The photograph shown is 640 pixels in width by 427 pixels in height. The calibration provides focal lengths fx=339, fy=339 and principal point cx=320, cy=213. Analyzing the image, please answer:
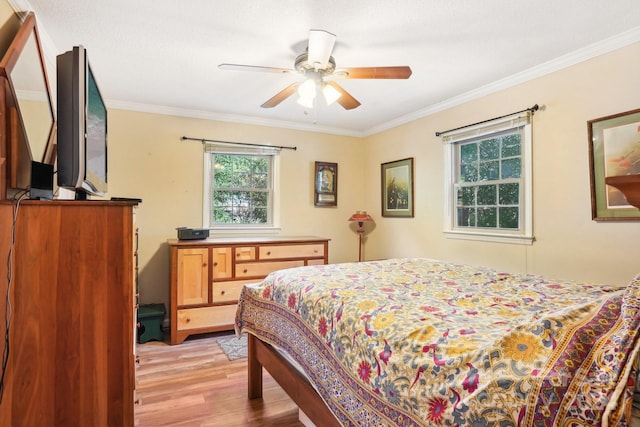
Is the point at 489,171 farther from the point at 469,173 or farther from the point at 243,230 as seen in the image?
the point at 243,230

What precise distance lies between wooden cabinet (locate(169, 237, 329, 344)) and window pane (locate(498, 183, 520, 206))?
6.92 ft

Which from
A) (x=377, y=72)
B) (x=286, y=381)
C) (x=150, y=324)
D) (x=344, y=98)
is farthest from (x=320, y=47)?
(x=150, y=324)

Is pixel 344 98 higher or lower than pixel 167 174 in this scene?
higher

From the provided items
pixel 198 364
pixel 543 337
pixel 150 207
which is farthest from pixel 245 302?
pixel 150 207

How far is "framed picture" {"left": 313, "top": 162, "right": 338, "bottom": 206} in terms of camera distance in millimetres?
4441

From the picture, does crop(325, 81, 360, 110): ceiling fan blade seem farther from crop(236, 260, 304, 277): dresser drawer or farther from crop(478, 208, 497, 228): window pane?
crop(236, 260, 304, 277): dresser drawer

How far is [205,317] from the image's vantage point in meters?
3.32

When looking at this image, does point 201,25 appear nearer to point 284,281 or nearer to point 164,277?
point 284,281

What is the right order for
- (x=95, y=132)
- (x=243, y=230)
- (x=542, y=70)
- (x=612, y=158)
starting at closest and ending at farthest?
(x=95, y=132) < (x=612, y=158) < (x=542, y=70) < (x=243, y=230)

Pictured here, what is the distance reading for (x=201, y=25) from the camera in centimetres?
208

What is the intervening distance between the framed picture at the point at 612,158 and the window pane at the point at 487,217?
0.81m

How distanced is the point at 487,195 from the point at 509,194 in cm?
23

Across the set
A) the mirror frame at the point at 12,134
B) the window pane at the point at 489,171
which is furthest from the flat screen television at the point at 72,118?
the window pane at the point at 489,171

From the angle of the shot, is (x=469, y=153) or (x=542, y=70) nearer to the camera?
(x=542, y=70)
